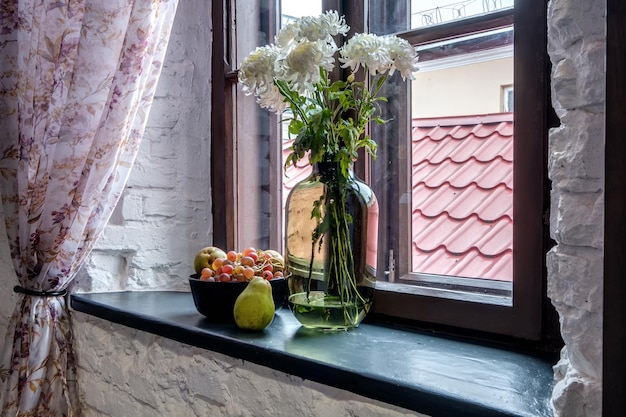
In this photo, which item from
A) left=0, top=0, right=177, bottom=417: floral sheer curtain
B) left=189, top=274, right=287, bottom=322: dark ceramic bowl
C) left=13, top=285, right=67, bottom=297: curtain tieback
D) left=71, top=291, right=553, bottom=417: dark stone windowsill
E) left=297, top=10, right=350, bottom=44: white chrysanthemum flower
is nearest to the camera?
left=71, top=291, right=553, bottom=417: dark stone windowsill

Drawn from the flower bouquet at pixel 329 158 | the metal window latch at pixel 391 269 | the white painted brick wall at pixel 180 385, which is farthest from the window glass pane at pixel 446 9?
the white painted brick wall at pixel 180 385

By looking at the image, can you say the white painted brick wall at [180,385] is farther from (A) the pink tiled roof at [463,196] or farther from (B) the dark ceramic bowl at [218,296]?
(A) the pink tiled roof at [463,196]

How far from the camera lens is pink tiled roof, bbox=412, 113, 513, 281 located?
1176 mm

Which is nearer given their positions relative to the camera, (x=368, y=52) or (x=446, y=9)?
(x=368, y=52)

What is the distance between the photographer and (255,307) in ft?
3.99

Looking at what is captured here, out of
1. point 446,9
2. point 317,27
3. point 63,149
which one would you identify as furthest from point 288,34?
point 63,149

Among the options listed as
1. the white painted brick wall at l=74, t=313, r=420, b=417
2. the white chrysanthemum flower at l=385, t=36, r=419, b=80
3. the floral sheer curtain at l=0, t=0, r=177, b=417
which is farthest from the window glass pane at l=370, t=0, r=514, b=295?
the floral sheer curtain at l=0, t=0, r=177, b=417

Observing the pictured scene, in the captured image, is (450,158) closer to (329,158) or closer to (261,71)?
(329,158)

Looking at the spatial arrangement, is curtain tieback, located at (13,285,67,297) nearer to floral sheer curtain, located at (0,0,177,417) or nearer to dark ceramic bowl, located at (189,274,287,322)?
floral sheer curtain, located at (0,0,177,417)

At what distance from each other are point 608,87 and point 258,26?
4.09ft

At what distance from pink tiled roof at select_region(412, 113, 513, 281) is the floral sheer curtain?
71cm

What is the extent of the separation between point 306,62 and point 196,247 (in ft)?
2.88

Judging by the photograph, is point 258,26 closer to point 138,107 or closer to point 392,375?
point 138,107

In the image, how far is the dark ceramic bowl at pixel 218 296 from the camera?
4.38 ft
